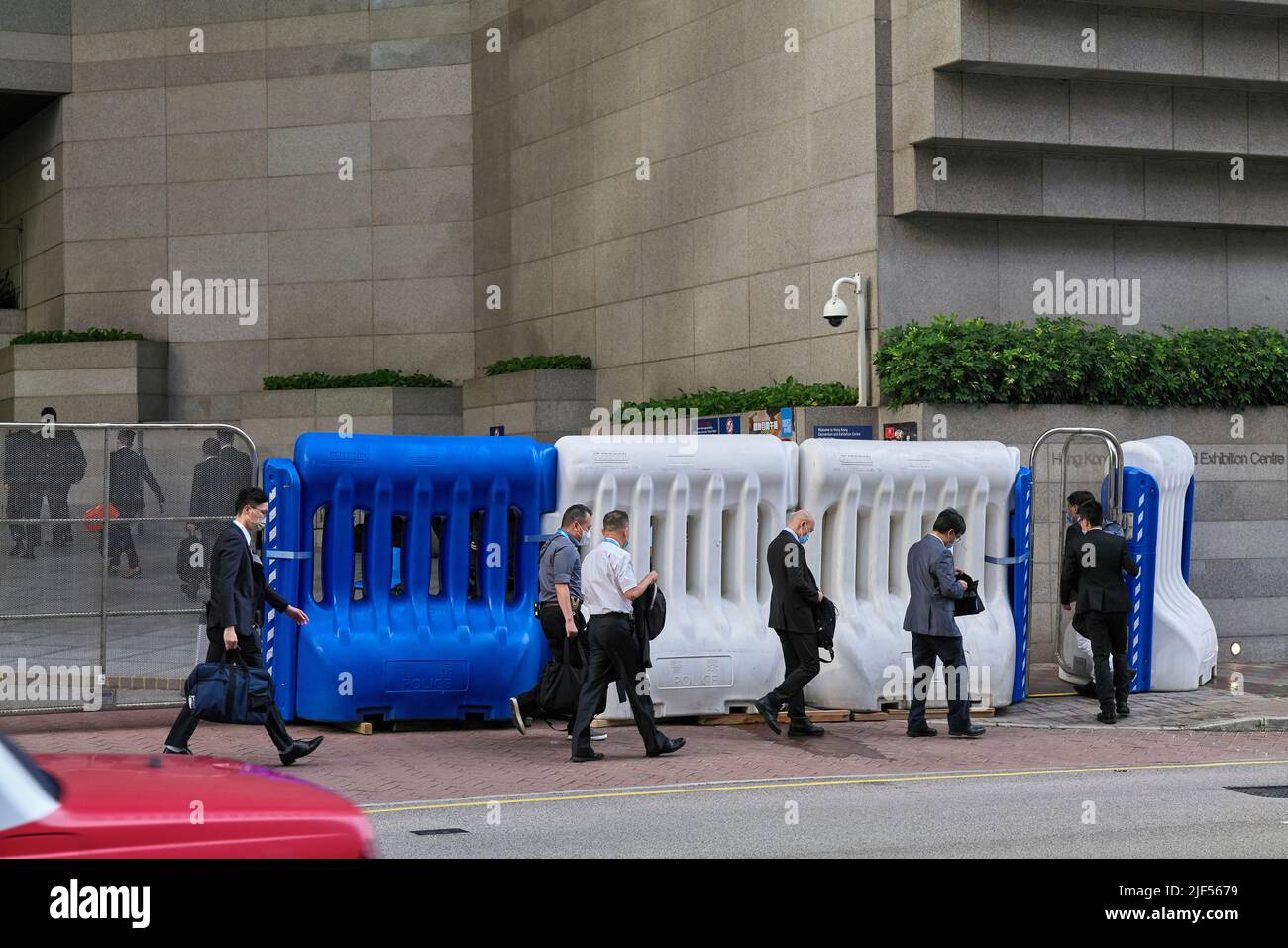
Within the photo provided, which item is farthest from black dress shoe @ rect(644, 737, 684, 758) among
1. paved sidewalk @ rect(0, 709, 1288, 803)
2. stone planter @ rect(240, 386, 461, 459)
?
stone planter @ rect(240, 386, 461, 459)

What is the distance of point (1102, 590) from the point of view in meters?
13.2

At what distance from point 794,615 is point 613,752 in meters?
1.82

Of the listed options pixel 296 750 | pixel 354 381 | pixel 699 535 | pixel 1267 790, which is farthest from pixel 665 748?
pixel 354 381

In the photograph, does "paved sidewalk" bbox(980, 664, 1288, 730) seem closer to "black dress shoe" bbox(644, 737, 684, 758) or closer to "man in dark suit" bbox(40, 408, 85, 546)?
"black dress shoe" bbox(644, 737, 684, 758)

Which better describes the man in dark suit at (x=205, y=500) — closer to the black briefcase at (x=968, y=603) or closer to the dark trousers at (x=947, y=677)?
the dark trousers at (x=947, y=677)

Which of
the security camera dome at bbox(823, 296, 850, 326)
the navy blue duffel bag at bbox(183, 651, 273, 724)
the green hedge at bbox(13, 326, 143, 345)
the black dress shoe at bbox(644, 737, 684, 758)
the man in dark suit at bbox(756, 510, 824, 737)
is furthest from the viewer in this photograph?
the green hedge at bbox(13, 326, 143, 345)

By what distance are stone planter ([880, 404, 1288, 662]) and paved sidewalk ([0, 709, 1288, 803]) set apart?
528 centimetres

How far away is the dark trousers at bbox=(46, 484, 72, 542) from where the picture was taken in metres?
12.7

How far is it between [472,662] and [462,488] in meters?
1.47

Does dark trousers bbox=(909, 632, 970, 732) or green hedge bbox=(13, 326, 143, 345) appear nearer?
dark trousers bbox=(909, 632, 970, 732)

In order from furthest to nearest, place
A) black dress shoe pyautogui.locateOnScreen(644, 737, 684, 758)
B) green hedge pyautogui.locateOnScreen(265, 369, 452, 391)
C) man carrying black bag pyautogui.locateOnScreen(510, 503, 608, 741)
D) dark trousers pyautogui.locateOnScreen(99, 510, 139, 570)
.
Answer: green hedge pyautogui.locateOnScreen(265, 369, 452, 391) < dark trousers pyautogui.locateOnScreen(99, 510, 139, 570) < man carrying black bag pyautogui.locateOnScreen(510, 503, 608, 741) < black dress shoe pyautogui.locateOnScreen(644, 737, 684, 758)

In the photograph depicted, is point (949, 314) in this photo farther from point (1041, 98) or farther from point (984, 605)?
point (984, 605)

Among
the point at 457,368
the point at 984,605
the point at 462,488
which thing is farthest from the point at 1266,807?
the point at 457,368

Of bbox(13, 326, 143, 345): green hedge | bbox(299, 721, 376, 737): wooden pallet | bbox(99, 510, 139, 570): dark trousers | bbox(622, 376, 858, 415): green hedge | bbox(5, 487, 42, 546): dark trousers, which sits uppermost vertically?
bbox(13, 326, 143, 345): green hedge
